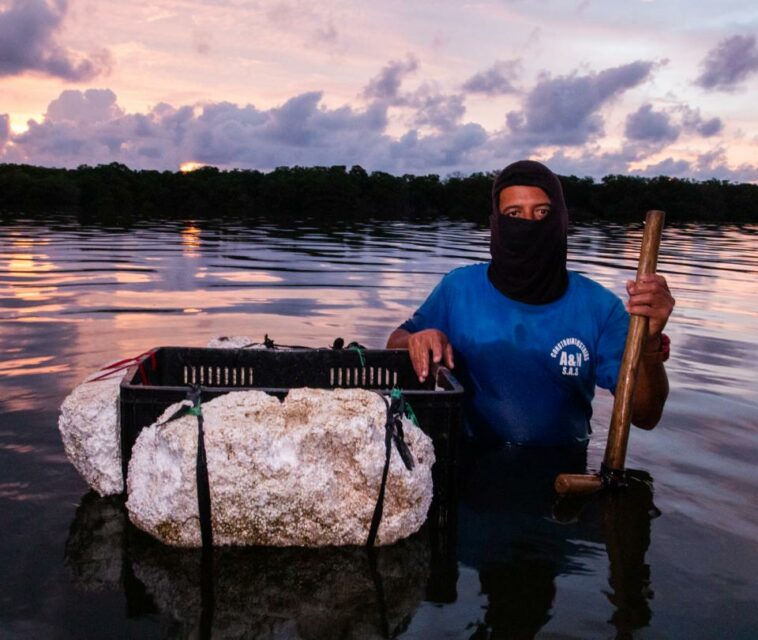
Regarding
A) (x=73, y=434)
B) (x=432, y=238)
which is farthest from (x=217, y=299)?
(x=432, y=238)

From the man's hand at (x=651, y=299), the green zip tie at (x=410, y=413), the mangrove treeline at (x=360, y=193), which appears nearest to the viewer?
the green zip tie at (x=410, y=413)

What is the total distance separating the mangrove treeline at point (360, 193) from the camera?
68.6 m

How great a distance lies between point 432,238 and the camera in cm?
3052

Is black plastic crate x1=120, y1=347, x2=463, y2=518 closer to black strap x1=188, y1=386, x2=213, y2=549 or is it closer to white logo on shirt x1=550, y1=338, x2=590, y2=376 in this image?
white logo on shirt x1=550, y1=338, x2=590, y2=376

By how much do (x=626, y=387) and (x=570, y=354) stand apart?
1.58 ft

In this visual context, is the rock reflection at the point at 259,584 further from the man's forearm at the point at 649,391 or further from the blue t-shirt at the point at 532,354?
the man's forearm at the point at 649,391

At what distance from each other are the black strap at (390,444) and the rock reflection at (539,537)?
464mm

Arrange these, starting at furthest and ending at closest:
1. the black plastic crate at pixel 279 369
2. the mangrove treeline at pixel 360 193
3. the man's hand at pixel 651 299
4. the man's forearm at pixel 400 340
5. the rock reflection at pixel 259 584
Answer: the mangrove treeline at pixel 360 193 → the man's forearm at pixel 400 340 → the black plastic crate at pixel 279 369 → the man's hand at pixel 651 299 → the rock reflection at pixel 259 584

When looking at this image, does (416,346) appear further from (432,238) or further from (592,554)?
(432,238)

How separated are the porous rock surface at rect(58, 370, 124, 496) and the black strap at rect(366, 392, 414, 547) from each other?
1.43m

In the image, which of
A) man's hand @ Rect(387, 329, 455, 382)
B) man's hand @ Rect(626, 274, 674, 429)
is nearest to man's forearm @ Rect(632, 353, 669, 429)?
man's hand @ Rect(626, 274, 674, 429)

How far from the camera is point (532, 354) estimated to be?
448 cm

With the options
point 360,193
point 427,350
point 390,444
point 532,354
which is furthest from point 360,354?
point 360,193

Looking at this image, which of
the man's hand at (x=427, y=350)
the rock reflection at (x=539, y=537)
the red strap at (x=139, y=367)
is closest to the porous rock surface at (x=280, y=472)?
the rock reflection at (x=539, y=537)
